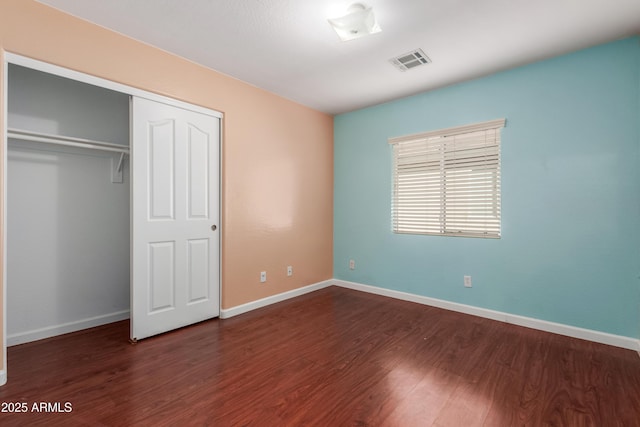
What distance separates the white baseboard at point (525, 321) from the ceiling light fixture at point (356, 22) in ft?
9.51

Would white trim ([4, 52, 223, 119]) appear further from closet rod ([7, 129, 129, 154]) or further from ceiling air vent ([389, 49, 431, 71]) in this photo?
ceiling air vent ([389, 49, 431, 71])

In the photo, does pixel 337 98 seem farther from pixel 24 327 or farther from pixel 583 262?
pixel 24 327

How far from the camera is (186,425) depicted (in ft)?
5.08

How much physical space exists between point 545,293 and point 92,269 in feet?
14.5

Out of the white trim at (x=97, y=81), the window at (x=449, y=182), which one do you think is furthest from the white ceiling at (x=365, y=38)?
the window at (x=449, y=182)

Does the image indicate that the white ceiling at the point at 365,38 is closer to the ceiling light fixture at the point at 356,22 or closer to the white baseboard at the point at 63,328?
the ceiling light fixture at the point at 356,22

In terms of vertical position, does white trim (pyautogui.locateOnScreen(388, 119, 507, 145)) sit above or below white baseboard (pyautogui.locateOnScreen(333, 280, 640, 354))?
above

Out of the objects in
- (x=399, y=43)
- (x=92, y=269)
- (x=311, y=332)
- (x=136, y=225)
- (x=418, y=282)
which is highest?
(x=399, y=43)

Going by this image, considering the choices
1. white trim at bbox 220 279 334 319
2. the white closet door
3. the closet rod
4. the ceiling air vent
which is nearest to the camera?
the closet rod

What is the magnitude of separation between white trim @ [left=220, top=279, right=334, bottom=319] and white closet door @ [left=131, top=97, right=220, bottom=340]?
126 millimetres

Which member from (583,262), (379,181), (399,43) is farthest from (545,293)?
(399,43)

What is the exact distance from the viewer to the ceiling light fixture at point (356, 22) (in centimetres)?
202

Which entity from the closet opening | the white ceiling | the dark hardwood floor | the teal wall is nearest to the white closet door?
the closet opening

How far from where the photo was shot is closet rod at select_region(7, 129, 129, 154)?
2301 mm
